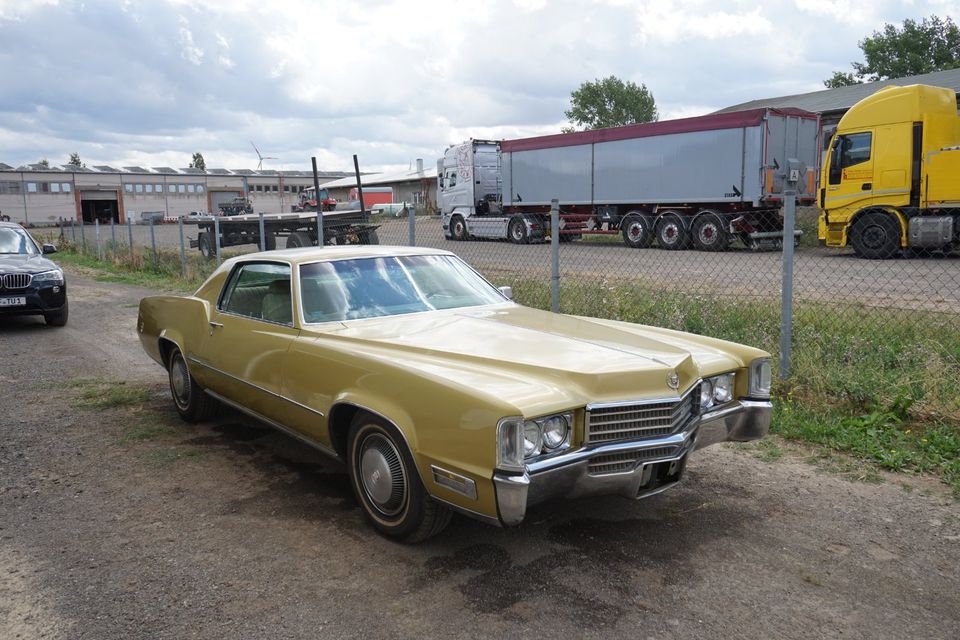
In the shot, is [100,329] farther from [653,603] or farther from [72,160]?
[72,160]

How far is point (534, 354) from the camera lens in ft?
11.3

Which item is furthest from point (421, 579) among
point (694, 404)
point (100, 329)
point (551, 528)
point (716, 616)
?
point (100, 329)

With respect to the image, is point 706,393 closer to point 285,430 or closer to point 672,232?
point 285,430

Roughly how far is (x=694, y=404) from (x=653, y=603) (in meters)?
0.96

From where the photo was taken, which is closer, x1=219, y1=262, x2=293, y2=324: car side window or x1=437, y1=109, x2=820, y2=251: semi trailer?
x1=219, y1=262, x2=293, y2=324: car side window

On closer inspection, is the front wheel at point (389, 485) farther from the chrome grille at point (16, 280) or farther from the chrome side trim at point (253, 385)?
the chrome grille at point (16, 280)

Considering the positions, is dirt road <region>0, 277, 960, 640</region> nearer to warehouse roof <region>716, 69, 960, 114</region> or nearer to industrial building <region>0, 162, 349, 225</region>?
warehouse roof <region>716, 69, 960, 114</region>

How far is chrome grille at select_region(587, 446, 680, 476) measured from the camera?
10.00ft

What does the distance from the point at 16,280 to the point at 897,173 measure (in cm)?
1563

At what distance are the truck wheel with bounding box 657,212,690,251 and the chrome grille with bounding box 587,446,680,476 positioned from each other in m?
16.8

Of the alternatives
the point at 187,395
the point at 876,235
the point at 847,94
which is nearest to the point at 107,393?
the point at 187,395

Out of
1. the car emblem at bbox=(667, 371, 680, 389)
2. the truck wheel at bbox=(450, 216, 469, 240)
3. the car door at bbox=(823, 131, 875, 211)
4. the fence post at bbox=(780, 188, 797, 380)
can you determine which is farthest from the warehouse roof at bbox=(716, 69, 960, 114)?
the car emblem at bbox=(667, 371, 680, 389)

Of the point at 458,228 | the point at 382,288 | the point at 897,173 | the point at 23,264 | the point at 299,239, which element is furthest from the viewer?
the point at 458,228

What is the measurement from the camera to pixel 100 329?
10086 mm
